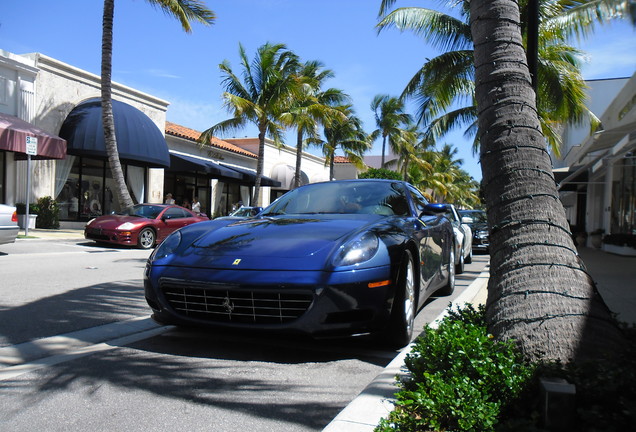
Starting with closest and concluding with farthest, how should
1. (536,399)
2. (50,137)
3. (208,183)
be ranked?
(536,399) < (50,137) < (208,183)

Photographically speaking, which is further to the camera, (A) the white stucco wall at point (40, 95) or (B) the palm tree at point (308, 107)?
(B) the palm tree at point (308, 107)

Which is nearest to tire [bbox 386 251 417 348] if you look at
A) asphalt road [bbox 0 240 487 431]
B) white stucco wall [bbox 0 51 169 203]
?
asphalt road [bbox 0 240 487 431]

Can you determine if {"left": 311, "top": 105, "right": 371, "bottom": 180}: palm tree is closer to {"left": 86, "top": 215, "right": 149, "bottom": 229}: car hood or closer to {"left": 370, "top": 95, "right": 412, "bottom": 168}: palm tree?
{"left": 370, "top": 95, "right": 412, "bottom": 168}: palm tree

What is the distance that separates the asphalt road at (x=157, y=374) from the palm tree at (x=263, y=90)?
56.2 feet

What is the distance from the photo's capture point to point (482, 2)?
148 inches

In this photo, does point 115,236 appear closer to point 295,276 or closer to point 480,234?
point 480,234

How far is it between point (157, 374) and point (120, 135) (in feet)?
57.6

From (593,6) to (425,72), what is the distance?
5125mm

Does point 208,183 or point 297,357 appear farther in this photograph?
point 208,183

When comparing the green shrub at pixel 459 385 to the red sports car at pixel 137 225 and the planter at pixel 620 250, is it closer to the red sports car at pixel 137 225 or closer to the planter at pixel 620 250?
the red sports car at pixel 137 225

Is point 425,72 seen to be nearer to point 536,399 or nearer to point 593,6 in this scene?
point 593,6

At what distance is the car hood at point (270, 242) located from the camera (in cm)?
354

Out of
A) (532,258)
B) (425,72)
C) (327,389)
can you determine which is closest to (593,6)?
(425,72)

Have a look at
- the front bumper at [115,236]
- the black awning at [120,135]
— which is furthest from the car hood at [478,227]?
the black awning at [120,135]
